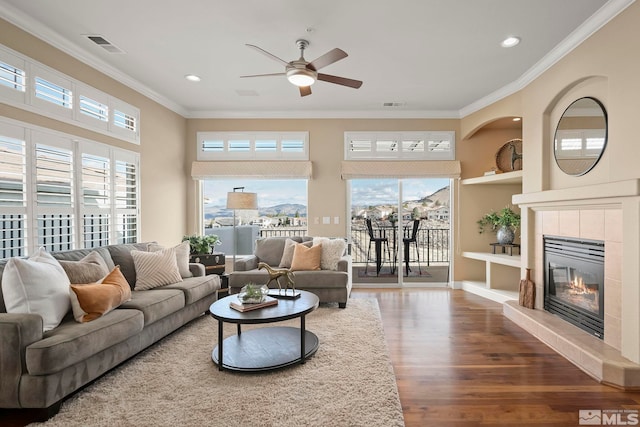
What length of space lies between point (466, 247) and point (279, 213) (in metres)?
3.32

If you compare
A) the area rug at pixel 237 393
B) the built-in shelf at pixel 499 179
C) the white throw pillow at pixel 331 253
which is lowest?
the area rug at pixel 237 393

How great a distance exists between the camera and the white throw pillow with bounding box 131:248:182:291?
136 inches

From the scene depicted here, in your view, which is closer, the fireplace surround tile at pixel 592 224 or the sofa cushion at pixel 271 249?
the fireplace surround tile at pixel 592 224

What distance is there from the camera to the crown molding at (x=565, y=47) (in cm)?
272

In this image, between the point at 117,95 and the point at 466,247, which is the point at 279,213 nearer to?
the point at 117,95

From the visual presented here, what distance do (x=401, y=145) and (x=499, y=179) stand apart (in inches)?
65.7

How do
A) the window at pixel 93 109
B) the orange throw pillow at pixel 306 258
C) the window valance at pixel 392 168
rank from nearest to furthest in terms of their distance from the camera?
the window at pixel 93 109 < the orange throw pillow at pixel 306 258 < the window valance at pixel 392 168

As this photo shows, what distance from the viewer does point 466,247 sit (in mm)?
5621

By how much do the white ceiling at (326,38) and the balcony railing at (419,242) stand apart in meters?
2.32

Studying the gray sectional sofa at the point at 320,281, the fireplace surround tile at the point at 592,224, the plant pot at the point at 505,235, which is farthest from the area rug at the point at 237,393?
the plant pot at the point at 505,235

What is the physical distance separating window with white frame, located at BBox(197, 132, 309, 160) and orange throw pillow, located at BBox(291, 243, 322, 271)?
71.6 inches

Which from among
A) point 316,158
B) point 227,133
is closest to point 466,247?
point 316,158

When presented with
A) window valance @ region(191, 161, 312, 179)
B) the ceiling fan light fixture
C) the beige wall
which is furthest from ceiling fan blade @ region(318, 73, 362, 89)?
the beige wall

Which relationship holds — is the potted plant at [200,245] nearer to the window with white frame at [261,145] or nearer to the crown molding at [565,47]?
the window with white frame at [261,145]
